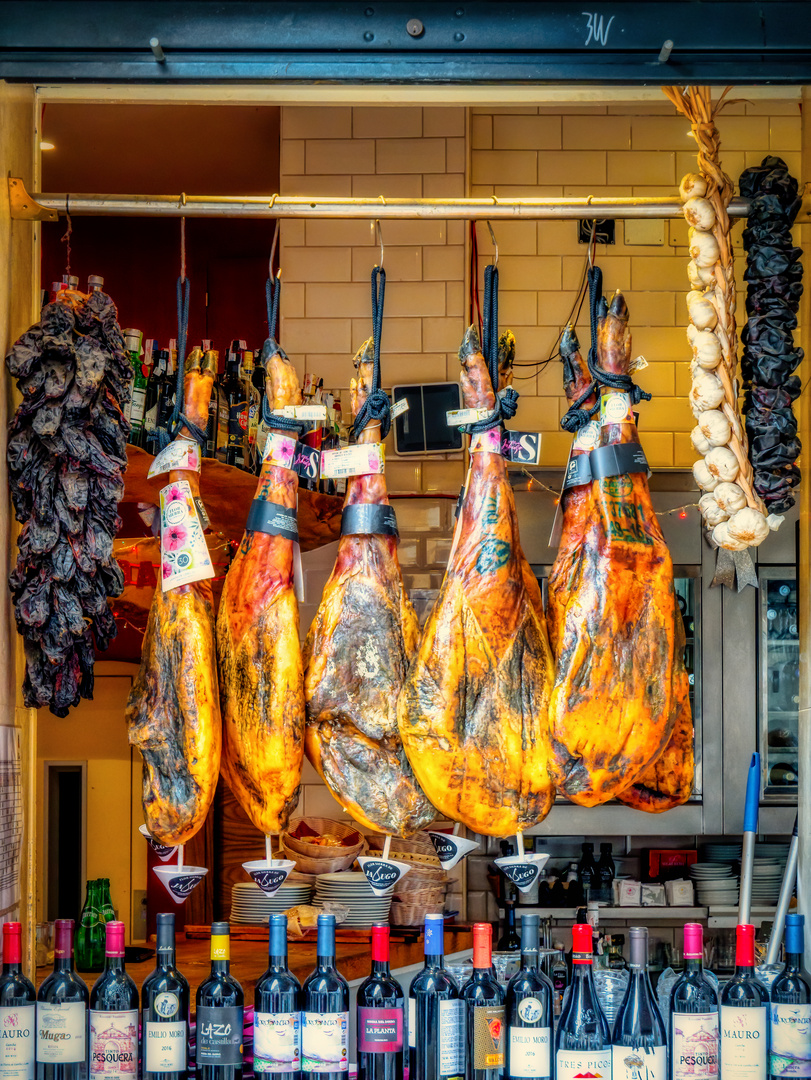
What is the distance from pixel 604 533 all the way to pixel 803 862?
0.96 meters

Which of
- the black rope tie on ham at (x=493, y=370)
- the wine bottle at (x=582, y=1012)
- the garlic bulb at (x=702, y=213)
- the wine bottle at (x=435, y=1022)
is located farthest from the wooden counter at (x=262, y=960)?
the garlic bulb at (x=702, y=213)

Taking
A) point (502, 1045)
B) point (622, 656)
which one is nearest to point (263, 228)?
point (622, 656)

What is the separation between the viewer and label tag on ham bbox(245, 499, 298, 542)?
3.07 metres

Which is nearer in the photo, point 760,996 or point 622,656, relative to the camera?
point 760,996

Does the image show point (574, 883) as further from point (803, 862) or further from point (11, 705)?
point (11, 705)

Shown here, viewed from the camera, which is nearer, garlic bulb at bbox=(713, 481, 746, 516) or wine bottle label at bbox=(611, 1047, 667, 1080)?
wine bottle label at bbox=(611, 1047, 667, 1080)

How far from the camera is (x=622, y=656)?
2881mm

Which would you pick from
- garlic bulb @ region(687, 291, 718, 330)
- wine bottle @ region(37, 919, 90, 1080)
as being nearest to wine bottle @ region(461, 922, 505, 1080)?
wine bottle @ region(37, 919, 90, 1080)

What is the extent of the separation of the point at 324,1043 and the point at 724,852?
3874 millimetres

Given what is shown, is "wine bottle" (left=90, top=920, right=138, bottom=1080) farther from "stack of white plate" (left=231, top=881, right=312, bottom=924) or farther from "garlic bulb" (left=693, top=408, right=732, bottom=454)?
"stack of white plate" (left=231, top=881, right=312, bottom=924)

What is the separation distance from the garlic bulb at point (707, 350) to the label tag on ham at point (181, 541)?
4.14 ft

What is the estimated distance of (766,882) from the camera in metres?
5.77

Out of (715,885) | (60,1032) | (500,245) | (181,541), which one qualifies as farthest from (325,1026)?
(500,245)

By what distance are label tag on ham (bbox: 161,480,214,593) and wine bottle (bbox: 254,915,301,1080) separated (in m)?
0.84
